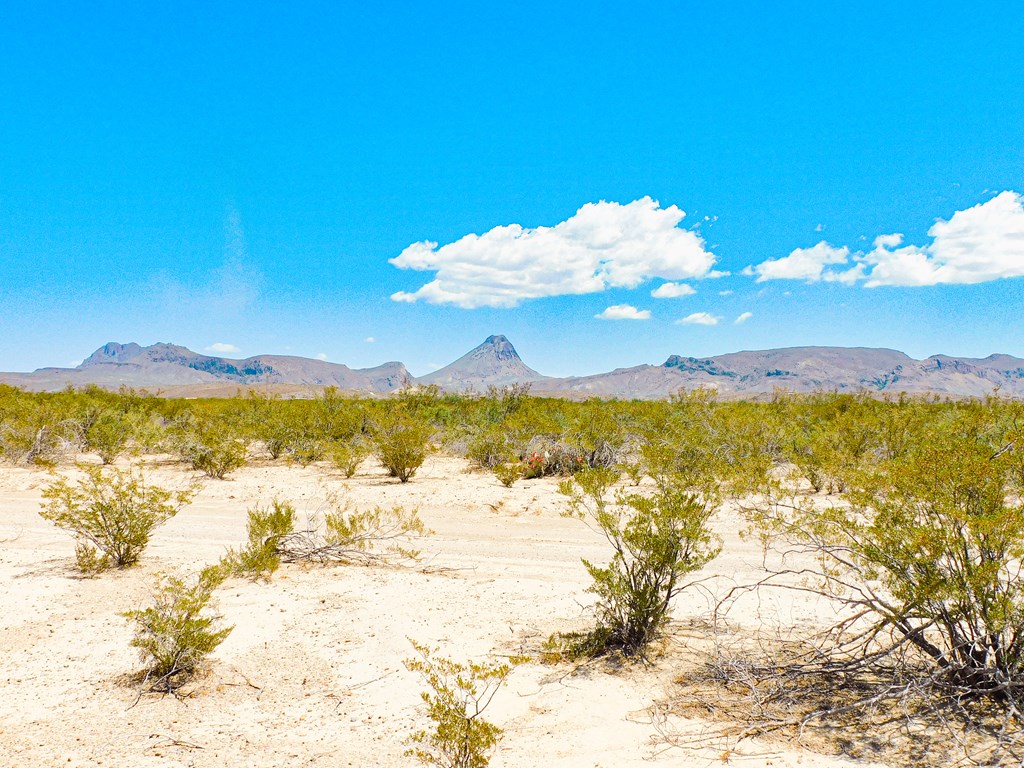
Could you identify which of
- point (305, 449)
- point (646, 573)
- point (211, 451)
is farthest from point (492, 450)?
point (646, 573)

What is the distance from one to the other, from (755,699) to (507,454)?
13.9 metres

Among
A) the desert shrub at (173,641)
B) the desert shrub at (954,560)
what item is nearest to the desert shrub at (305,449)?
the desert shrub at (173,641)

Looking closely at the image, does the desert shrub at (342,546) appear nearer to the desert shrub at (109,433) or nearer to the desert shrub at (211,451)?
the desert shrub at (211,451)

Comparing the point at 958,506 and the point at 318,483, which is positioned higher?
the point at 958,506

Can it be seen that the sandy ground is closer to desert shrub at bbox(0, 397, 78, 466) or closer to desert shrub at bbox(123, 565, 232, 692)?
desert shrub at bbox(123, 565, 232, 692)

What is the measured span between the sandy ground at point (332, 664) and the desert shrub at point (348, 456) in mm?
6470

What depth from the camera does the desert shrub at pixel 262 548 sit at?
26.8 ft

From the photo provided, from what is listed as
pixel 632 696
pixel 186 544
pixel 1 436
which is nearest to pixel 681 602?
pixel 632 696

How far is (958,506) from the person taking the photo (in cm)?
446

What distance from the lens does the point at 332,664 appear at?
5.78 meters

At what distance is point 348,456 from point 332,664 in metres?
12.0

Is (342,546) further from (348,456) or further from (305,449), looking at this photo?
(305,449)

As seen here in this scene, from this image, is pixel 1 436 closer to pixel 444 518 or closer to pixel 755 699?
pixel 444 518

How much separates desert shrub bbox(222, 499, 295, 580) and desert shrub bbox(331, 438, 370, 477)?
25.0 ft
